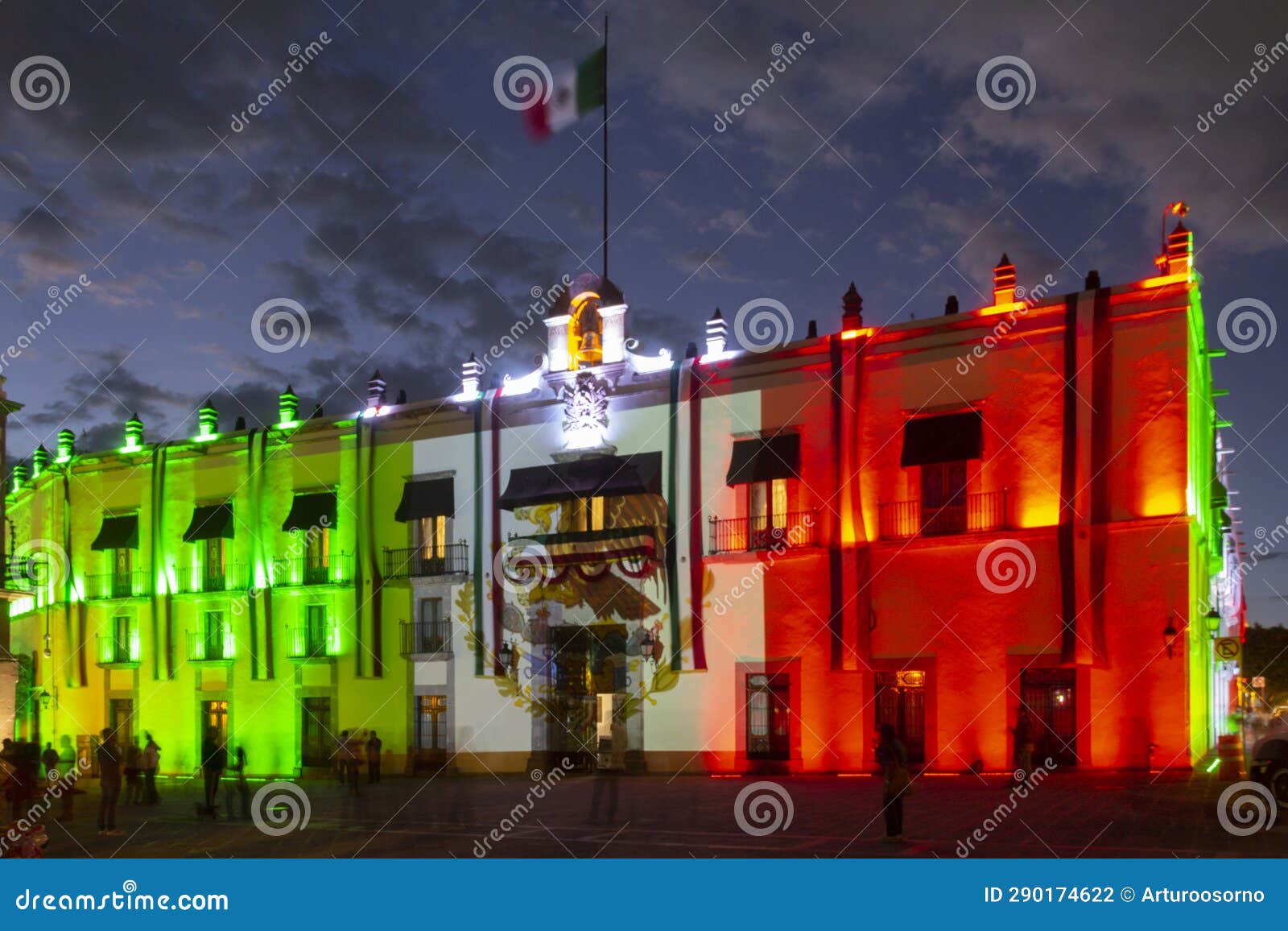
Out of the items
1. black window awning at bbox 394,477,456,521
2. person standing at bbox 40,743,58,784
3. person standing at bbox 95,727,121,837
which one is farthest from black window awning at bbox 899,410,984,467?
person standing at bbox 40,743,58,784

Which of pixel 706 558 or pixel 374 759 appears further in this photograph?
pixel 374 759

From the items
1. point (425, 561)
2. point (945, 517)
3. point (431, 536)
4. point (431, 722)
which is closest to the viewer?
point (945, 517)

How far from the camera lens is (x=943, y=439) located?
81.9 ft

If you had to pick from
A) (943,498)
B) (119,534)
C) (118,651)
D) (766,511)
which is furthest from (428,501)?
(943,498)

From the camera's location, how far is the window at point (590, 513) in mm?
29078

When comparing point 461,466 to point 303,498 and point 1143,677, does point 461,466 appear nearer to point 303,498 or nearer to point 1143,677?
point 303,498

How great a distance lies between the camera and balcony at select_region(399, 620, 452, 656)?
30.5m

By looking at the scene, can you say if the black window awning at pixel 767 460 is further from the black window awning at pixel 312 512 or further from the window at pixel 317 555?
the window at pixel 317 555

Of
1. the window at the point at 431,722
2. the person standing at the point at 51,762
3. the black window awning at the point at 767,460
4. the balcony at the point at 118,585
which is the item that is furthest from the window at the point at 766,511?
the balcony at the point at 118,585

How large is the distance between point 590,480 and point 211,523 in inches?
453

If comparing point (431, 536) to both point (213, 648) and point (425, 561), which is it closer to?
point (425, 561)

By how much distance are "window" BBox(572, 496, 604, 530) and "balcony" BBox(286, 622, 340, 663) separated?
7.10 meters

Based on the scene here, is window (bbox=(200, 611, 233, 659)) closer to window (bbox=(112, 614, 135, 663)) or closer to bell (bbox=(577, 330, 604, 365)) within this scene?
window (bbox=(112, 614, 135, 663))

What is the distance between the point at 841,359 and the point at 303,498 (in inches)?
559
